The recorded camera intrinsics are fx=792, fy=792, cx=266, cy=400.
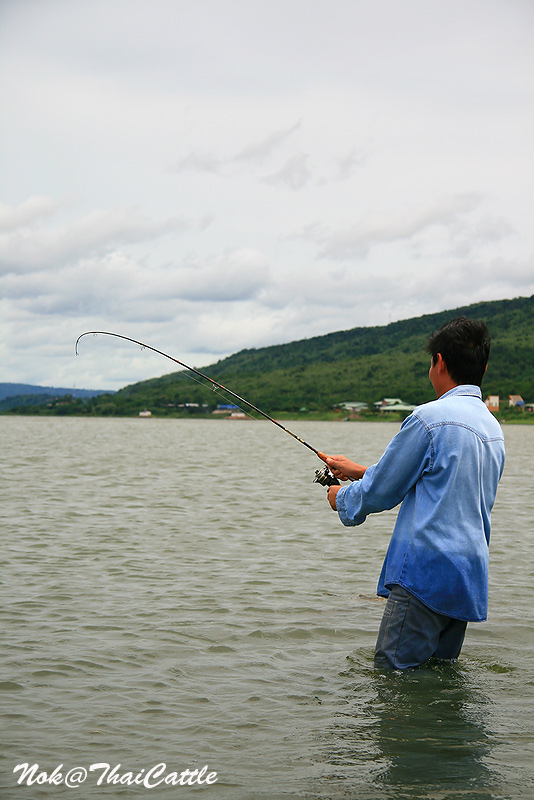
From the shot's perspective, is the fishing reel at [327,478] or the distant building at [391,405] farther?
the distant building at [391,405]

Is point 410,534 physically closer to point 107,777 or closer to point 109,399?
point 107,777

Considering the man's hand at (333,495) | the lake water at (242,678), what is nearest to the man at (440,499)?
the man's hand at (333,495)

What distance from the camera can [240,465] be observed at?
32031mm

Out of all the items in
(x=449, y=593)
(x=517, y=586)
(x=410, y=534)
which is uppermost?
(x=410, y=534)

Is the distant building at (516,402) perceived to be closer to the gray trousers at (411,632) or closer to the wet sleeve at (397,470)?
the gray trousers at (411,632)

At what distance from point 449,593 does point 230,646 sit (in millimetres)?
3010

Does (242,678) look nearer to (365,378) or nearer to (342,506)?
(342,506)

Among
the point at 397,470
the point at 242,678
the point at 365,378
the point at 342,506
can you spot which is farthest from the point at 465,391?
the point at 365,378

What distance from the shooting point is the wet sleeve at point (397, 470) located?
442cm

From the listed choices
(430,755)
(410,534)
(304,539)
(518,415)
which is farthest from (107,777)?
(518,415)

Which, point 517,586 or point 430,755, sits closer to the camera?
point 430,755

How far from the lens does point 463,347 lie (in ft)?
15.0

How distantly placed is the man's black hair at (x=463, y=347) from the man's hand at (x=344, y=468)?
0.88m

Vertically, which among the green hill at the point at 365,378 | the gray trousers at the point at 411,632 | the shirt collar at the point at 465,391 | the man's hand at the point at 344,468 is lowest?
the gray trousers at the point at 411,632
